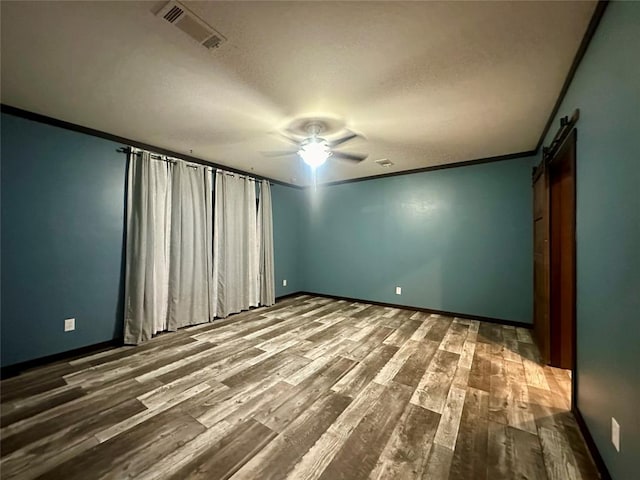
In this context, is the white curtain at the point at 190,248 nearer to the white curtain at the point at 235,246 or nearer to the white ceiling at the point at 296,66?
the white curtain at the point at 235,246

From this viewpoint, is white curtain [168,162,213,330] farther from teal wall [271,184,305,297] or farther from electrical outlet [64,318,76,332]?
teal wall [271,184,305,297]

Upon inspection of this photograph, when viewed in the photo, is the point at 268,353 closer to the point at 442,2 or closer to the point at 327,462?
the point at 327,462

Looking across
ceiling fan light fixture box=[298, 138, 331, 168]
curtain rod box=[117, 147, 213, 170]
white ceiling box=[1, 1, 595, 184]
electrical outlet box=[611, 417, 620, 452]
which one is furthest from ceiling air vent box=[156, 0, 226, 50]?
electrical outlet box=[611, 417, 620, 452]

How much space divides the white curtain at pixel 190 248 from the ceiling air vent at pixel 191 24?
91.4 inches

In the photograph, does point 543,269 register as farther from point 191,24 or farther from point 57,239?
point 57,239

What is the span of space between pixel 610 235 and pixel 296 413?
6.97ft

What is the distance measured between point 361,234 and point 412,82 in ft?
10.5

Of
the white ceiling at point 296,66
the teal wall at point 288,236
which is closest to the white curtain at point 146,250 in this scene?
the white ceiling at point 296,66

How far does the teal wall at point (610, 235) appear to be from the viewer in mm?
1061

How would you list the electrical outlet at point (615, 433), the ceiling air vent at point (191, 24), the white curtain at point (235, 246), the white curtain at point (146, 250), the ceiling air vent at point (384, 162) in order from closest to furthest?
the electrical outlet at point (615, 433)
the ceiling air vent at point (191, 24)
the white curtain at point (146, 250)
the ceiling air vent at point (384, 162)
the white curtain at point (235, 246)

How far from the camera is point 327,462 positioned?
4.51 feet

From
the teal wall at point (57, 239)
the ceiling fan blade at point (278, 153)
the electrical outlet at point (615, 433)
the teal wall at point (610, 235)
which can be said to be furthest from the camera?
the ceiling fan blade at point (278, 153)

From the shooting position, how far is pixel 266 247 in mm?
4703

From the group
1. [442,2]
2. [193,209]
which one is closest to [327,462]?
[442,2]
